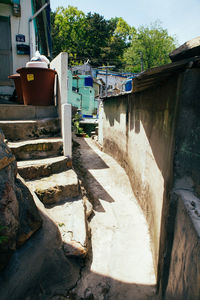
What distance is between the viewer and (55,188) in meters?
3.13

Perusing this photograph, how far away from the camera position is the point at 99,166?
680cm

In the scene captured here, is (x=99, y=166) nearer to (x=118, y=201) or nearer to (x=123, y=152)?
(x=123, y=152)

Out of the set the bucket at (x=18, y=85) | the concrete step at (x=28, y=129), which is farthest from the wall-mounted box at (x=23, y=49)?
the concrete step at (x=28, y=129)

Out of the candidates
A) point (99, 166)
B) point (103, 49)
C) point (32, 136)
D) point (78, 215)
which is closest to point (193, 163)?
point (78, 215)

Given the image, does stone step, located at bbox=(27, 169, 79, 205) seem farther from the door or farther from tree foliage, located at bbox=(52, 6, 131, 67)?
tree foliage, located at bbox=(52, 6, 131, 67)

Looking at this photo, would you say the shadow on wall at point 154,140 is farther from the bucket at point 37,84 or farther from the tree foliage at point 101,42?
the tree foliage at point 101,42

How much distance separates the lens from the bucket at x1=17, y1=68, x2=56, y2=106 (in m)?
4.32

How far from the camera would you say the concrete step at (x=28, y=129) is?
3.73 metres

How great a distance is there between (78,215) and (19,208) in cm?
126

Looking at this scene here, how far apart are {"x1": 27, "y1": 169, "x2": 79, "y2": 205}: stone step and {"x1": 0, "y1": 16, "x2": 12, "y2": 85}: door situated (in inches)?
154

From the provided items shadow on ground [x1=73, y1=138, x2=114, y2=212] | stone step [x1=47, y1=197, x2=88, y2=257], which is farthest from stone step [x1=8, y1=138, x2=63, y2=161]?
shadow on ground [x1=73, y1=138, x2=114, y2=212]

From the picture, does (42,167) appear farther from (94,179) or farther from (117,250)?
(94,179)

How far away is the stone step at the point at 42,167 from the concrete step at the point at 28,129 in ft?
2.34

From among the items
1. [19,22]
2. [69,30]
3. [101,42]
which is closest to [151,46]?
[101,42]
